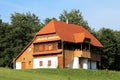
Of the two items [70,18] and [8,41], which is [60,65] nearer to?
[8,41]

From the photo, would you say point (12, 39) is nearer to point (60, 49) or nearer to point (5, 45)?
point (5, 45)

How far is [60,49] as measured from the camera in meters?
70.4

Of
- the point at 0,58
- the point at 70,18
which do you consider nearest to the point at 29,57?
the point at 0,58

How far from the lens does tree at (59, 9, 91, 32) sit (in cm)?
10469

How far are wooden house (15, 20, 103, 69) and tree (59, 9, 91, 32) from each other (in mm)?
27989

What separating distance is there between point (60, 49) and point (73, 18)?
37394mm

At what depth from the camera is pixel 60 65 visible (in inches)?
2753

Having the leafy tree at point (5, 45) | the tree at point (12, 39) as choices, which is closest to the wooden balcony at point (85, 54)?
the tree at point (12, 39)

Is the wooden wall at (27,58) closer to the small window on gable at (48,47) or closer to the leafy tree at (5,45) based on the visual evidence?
the small window on gable at (48,47)

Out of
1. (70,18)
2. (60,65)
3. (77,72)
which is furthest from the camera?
(70,18)

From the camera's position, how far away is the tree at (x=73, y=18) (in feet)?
343

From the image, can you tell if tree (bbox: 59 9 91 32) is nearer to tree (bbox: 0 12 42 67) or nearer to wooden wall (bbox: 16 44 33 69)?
tree (bbox: 0 12 42 67)

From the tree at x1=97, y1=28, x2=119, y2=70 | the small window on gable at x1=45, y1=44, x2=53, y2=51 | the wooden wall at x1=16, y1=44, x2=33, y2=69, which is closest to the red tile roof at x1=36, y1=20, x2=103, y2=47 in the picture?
the small window on gable at x1=45, y1=44, x2=53, y2=51

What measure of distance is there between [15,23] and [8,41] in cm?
816
